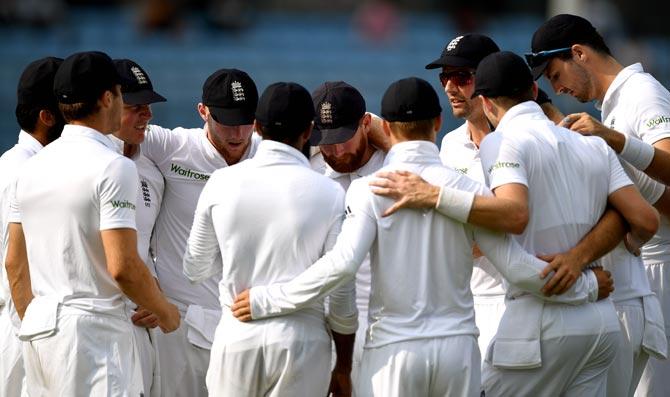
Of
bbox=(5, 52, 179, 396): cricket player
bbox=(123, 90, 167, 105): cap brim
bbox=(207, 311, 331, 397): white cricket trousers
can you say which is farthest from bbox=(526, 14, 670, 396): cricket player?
bbox=(5, 52, 179, 396): cricket player

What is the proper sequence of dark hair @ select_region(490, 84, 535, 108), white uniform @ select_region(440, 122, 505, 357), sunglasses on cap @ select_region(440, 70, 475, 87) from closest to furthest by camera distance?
dark hair @ select_region(490, 84, 535, 108), white uniform @ select_region(440, 122, 505, 357), sunglasses on cap @ select_region(440, 70, 475, 87)

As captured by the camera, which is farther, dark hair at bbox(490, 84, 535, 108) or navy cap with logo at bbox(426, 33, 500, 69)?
navy cap with logo at bbox(426, 33, 500, 69)

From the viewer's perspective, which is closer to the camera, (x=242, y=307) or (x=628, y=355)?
(x=242, y=307)

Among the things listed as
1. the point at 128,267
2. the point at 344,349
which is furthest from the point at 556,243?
the point at 128,267

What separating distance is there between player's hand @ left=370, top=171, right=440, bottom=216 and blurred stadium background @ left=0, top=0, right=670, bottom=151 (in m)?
13.2

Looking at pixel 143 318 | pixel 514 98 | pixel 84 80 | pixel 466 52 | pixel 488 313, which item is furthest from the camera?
pixel 466 52

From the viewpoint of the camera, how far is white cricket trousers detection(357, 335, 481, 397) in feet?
16.5

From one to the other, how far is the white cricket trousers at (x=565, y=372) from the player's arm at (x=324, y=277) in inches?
38.0

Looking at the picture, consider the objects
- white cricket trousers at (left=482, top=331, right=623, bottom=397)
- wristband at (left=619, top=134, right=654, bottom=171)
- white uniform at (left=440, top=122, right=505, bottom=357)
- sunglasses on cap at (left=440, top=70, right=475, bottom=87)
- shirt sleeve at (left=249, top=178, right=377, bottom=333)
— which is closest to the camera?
shirt sleeve at (left=249, top=178, right=377, bottom=333)

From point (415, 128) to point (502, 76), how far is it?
554 millimetres

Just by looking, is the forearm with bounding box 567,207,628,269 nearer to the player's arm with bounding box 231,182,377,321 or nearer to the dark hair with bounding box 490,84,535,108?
the dark hair with bounding box 490,84,535,108

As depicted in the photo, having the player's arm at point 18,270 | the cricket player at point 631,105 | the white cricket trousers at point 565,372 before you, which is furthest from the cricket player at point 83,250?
the cricket player at point 631,105

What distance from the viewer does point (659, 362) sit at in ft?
21.3

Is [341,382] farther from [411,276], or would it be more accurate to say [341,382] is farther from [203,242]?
[203,242]
